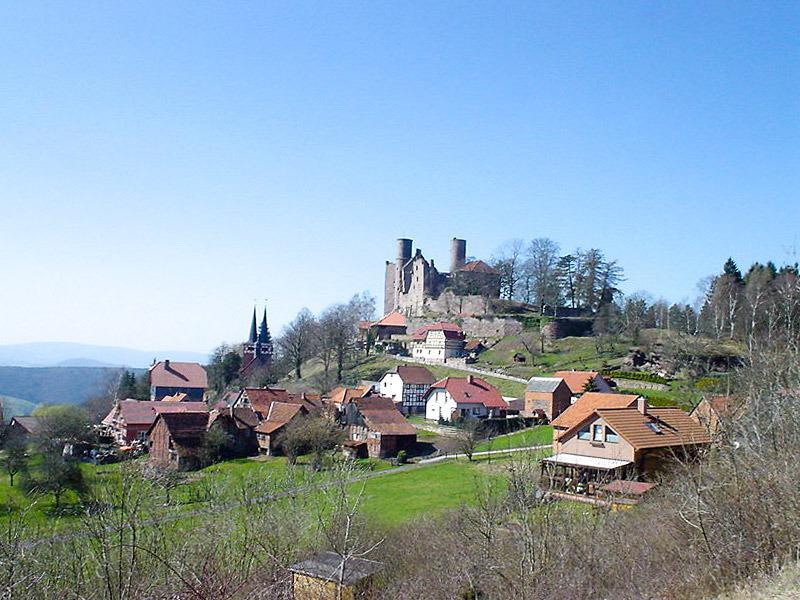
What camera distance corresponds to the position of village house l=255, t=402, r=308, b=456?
42938 millimetres

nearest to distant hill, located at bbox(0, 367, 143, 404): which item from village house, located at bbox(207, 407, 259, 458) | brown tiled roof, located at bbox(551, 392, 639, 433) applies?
village house, located at bbox(207, 407, 259, 458)

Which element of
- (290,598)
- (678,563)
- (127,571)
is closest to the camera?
(127,571)

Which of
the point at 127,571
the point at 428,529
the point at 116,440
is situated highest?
the point at 127,571

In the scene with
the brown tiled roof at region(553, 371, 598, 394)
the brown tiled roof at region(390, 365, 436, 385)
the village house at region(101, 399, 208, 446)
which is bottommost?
the village house at region(101, 399, 208, 446)

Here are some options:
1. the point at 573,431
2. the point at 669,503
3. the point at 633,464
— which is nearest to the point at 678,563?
the point at 669,503

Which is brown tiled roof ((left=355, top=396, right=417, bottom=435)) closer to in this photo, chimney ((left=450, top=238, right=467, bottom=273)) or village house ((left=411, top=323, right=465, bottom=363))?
village house ((left=411, top=323, right=465, bottom=363))

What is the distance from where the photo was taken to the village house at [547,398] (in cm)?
4544

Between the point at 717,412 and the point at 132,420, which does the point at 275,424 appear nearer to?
the point at 132,420

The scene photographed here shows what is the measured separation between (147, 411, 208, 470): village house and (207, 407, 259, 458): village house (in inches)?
35.7

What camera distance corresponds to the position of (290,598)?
41.8ft

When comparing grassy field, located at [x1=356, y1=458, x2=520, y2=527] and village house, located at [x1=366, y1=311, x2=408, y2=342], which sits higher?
village house, located at [x1=366, y1=311, x2=408, y2=342]

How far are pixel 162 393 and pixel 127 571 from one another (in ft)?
196

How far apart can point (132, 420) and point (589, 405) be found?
3216 centimetres

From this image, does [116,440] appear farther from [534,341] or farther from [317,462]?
[534,341]
